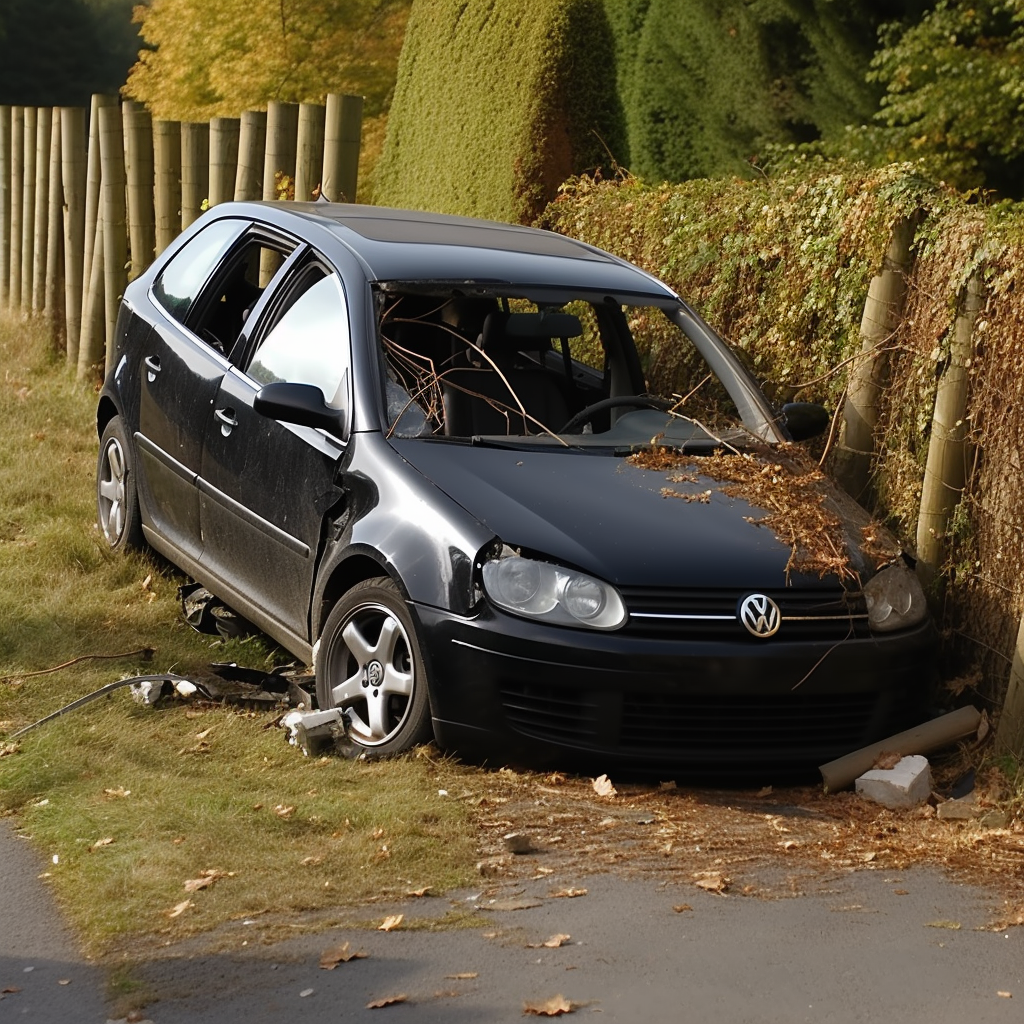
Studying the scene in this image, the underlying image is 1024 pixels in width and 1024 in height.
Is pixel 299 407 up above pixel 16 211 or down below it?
below

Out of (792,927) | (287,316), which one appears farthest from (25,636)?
(792,927)

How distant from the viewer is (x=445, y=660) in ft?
17.7

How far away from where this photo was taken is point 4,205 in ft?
57.7

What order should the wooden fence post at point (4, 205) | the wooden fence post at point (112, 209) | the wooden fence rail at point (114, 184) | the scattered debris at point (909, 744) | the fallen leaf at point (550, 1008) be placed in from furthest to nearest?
the wooden fence post at point (4, 205), the wooden fence post at point (112, 209), the wooden fence rail at point (114, 184), the scattered debris at point (909, 744), the fallen leaf at point (550, 1008)

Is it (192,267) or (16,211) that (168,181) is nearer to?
(16,211)

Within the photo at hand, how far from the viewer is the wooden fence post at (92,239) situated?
551 inches

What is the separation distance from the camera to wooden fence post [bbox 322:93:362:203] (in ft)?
37.0

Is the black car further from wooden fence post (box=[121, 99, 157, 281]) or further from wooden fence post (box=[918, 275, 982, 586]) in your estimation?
wooden fence post (box=[121, 99, 157, 281])

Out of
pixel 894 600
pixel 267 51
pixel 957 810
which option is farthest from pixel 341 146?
pixel 267 51

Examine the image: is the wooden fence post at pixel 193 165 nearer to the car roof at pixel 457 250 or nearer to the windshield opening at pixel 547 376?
the car roof at pixel 457 250

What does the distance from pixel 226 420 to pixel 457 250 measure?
44.7 inches

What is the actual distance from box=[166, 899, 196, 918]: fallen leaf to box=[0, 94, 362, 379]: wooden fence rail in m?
7.62

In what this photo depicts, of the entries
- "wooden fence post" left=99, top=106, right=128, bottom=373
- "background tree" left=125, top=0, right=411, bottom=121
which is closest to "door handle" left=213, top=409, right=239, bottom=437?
"wooden fence post" left=99, top=106, right=128, bottom=373

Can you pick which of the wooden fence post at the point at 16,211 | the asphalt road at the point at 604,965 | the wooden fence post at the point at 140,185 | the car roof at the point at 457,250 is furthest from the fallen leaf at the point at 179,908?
the wooden fence post at the point at 16,211
